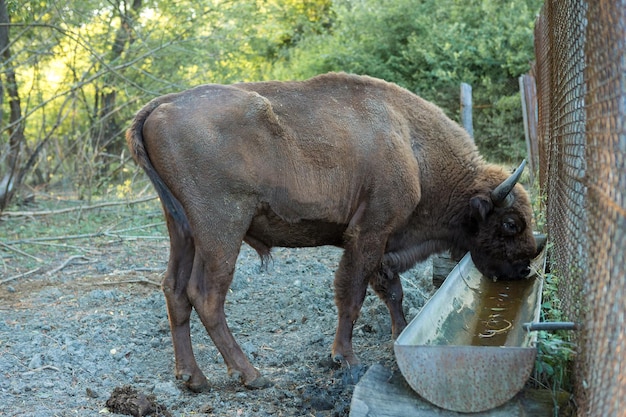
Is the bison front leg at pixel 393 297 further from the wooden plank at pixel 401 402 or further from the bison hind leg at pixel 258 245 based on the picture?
the wooden plank at pixel 401 402

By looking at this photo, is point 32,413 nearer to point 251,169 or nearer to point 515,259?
point 251,169

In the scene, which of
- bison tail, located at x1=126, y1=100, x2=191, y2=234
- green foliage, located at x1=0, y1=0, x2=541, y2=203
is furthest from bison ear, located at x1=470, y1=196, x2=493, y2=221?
green foliage, located at x1=0, y1=0, x2=541, y2=203

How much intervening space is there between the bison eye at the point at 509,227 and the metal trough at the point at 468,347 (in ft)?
1.24

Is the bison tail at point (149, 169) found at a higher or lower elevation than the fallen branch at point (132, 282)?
higher

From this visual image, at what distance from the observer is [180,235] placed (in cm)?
540

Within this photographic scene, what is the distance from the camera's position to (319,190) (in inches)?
219

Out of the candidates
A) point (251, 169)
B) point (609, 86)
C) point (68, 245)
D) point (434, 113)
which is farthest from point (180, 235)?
point (68, 245)

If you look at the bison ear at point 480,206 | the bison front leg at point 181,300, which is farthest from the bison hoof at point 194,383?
the bison ear at point 480,206

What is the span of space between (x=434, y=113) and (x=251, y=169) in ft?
6.34

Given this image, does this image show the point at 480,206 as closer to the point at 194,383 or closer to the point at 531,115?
the point at 194,383

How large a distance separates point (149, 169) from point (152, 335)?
70.1 inches

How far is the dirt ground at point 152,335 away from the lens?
4.81 metres

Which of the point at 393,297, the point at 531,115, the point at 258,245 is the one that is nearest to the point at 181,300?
the point at 258,245

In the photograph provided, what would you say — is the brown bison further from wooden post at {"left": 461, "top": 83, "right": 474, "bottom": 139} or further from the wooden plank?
wooden post at {"left": 461, "top": 83, "right": 474, "bottom": 139}
